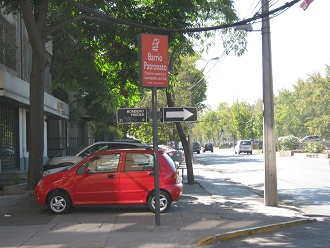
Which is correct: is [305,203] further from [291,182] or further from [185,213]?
[291,182]

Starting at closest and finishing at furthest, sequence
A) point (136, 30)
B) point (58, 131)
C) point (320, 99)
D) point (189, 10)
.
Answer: point (189, 10), point (136, 30), point (58, 131), point (320, 99)

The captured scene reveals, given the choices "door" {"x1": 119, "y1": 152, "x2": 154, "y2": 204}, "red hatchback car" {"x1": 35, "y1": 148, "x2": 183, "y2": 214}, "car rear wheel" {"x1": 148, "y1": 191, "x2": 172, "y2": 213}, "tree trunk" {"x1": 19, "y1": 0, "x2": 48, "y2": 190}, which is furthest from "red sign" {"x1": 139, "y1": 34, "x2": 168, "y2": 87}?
"tree trunk" {"x1": 19, "y1": 0, "x2": 48, "y2": 190}

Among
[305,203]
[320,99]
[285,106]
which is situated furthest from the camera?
[285,106]

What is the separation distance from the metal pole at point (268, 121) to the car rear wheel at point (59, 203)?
16.6 feet

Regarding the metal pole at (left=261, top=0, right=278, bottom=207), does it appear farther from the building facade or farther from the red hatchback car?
the building facade

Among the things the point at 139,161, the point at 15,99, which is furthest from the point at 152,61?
the point at 15,99

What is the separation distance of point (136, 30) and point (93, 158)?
5339 mm

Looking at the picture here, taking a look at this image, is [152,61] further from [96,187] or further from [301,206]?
[301,206]

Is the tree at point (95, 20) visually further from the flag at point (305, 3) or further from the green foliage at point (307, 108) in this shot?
the green foliage at point (307, 108)

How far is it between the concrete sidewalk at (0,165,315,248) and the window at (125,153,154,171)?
1097mm

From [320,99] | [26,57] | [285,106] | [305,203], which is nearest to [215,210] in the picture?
[305,203]

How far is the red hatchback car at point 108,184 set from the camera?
9805mm

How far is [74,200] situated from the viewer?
988cm

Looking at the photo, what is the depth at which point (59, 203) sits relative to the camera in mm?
9914
